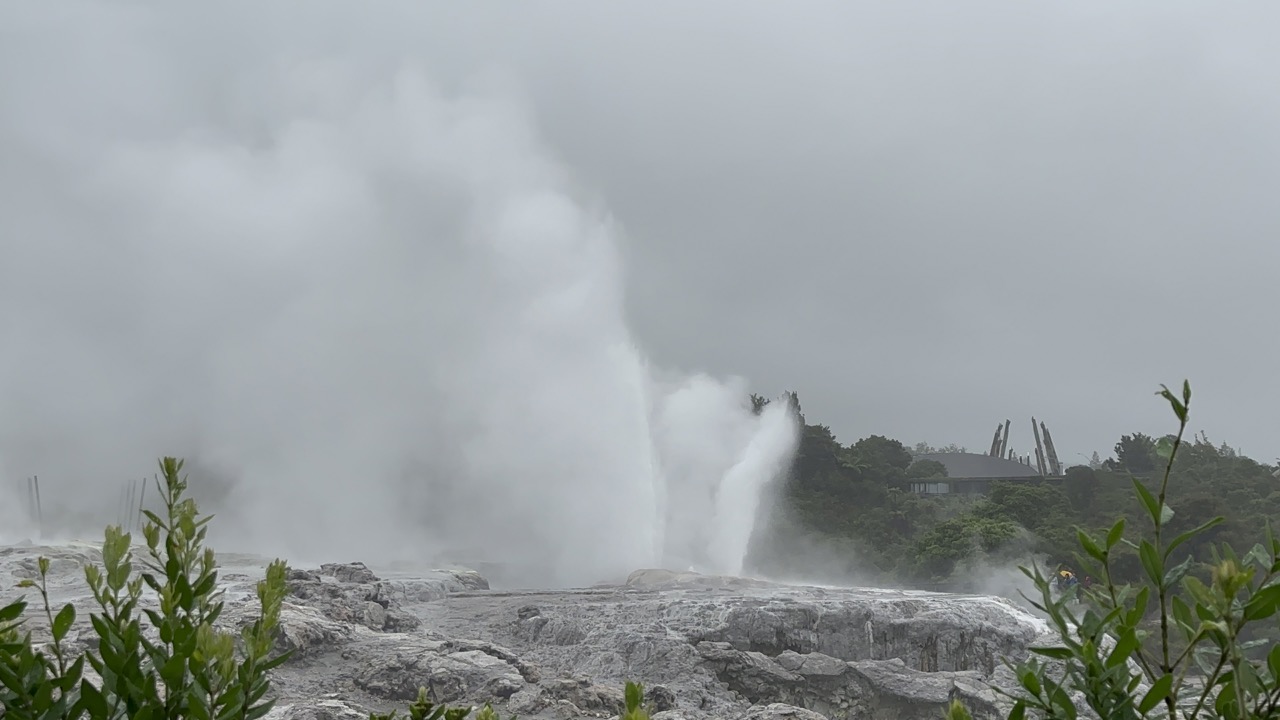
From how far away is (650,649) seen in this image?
10.0 meters

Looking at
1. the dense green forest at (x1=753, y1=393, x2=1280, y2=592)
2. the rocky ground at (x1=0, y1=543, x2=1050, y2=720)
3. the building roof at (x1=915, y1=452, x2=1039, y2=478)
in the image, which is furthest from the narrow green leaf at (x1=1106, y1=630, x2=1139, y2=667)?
the building roof at (x1=915, y1=452, x2=1039, y2=478)

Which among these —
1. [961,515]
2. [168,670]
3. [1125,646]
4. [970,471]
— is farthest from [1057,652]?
[970,471]

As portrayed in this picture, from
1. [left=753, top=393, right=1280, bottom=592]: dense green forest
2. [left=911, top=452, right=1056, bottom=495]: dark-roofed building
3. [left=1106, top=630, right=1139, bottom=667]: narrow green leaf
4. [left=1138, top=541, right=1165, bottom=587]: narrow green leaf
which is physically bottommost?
[left=1106, top=630, right=1139, bottom=667]: narrow green leaf

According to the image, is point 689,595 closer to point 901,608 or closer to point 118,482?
point 901,608

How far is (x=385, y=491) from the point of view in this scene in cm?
4631

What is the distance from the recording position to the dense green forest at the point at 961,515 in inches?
1050

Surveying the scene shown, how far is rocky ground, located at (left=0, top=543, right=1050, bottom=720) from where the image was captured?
6938mm

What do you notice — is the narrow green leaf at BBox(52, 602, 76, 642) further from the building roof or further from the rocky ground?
the building roof

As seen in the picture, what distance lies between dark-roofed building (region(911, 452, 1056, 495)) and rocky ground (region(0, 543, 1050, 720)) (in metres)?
37.1

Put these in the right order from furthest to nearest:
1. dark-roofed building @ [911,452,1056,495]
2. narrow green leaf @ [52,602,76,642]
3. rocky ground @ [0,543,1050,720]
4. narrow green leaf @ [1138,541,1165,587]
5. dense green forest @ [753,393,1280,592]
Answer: dark-roofed building @ [911,452,1056,495], dense green forest @ [753,393,1280,592], rocky ground @ [0,543,1050,720], narrow green leaf @ [52,602,76,642], narrow green leaf @ [1138,541,1165,587]

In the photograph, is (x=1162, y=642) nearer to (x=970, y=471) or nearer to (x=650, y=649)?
(x=650, y=649)

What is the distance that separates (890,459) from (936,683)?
134 feet

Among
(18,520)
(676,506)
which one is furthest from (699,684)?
(18,520)

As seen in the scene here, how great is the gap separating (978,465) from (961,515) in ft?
111
